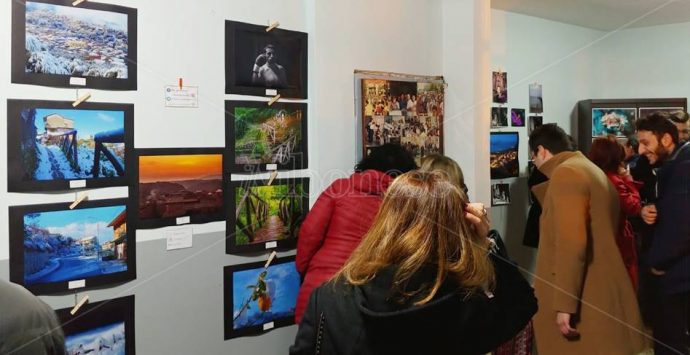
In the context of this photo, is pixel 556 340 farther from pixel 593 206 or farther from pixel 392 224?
pixel 392 224

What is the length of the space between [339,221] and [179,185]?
692 millimetres

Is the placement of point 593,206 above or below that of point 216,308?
above

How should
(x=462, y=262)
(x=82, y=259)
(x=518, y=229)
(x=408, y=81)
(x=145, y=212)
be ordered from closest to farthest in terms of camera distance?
(x=462, y=262) < (x=82, y=259) < (x=145, y=212) < (x=408, y=81) < (x=518, y=229)

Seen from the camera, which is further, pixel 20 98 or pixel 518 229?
pixel 518 229

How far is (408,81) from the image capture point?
10.2 feet

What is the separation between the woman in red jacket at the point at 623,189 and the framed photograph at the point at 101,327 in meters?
2.36

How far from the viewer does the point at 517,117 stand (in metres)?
4.55

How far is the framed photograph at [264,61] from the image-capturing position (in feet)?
8.06

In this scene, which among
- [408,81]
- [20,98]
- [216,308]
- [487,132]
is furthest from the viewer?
[487,132]

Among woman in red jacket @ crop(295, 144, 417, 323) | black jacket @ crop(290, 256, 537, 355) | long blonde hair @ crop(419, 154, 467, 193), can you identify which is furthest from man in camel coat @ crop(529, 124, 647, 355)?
black jacket @ crop(290, 256, 537, 355)

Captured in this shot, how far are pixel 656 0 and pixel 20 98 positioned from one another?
167 inches

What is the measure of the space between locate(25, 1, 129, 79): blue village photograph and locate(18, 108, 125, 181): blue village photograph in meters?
0.16

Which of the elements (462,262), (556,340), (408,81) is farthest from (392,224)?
(408,81)

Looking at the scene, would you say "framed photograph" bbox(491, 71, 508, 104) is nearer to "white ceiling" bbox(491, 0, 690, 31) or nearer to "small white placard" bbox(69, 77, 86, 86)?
"white ceiling" bbox(491, 0, 690, 31)
